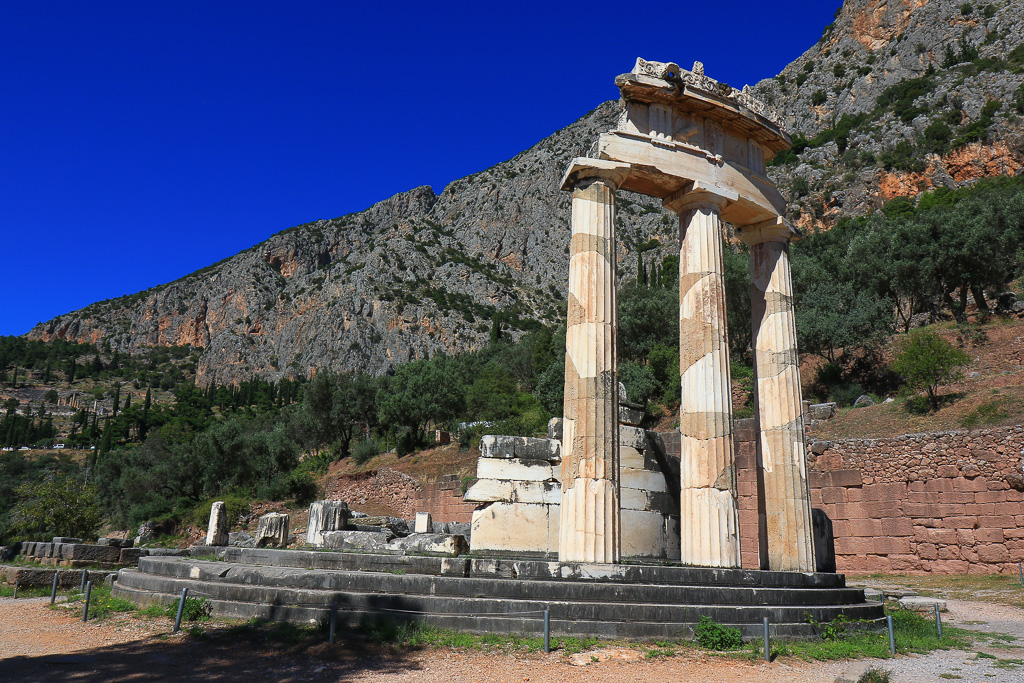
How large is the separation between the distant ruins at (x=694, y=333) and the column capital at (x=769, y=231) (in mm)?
25

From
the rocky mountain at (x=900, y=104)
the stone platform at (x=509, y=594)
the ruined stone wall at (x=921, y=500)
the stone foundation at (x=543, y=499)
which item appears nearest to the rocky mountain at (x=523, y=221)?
the rocky mountain at (x=900, y=104)

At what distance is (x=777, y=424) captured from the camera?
43.0ft

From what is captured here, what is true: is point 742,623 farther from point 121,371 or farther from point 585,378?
point 121,371

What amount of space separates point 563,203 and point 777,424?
343 feet

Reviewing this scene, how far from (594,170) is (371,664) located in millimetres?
8943

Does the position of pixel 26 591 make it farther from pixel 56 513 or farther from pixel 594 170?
pixel 56 513

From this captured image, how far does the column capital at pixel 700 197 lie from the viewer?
12805 mm

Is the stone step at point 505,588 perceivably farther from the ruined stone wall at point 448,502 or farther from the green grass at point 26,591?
the ruined stone wall at point 448,502

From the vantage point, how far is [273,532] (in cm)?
1598

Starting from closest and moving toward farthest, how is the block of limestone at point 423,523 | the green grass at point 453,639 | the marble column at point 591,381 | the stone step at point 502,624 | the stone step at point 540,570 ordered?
the green grass at point 453,639 → the stone step at point 502,624 → the stone step at point 540,570 → the marble column at point 591,381 → the block of limestone at point 423,523

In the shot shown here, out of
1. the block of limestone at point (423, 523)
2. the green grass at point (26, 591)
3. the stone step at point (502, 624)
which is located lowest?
the green grass at point (26, 591)

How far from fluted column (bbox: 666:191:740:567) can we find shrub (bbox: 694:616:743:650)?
226 centimetres

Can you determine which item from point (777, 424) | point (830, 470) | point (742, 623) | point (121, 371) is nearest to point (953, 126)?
point (830, 470)

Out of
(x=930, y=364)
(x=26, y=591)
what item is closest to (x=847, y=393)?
(x=930, y=364)
